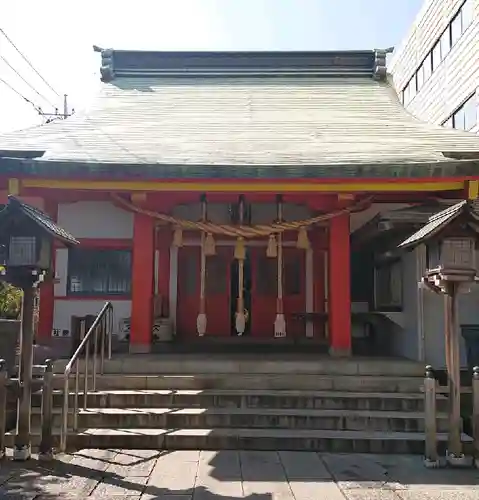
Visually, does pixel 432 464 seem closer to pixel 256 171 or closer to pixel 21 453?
pixel 21 453

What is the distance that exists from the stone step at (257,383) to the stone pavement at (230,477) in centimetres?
144

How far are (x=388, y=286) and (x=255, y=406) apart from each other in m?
4.19

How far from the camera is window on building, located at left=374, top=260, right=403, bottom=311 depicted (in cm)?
934

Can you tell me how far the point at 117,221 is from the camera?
1017 centimetres

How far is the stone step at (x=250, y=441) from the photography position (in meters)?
5.90

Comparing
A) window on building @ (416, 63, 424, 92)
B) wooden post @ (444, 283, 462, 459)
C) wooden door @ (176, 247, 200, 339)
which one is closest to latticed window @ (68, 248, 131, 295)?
wooden door @ (176, 247, 200, 339)

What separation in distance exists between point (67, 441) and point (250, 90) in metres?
10.1

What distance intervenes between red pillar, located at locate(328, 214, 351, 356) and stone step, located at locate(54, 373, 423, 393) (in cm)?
126

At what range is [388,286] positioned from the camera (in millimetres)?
9922

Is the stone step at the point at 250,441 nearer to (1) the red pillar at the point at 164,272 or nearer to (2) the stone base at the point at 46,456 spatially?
(2) the stone base at the point at 46,456

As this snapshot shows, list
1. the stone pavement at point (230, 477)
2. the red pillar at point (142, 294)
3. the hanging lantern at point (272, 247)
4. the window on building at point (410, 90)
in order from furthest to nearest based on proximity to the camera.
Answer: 1. the window on building at point (410, 90)
2. the hanging lantern at point (272, 247)
3. the red pillar at point (142, 294)
4. the stone pavement at point (230, 477)

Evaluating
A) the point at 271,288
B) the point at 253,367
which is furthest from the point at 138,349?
the point at 271,288

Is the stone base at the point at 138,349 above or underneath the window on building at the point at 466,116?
underneath

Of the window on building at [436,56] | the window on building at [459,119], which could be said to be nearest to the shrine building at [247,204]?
the window on building at [459,119]
